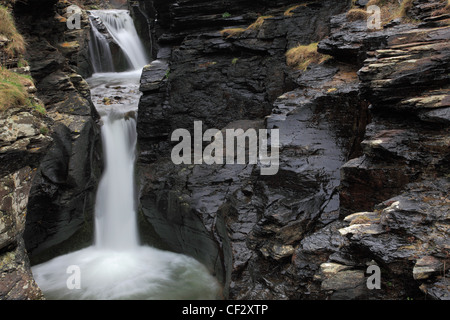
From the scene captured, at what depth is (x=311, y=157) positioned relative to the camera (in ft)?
25.3

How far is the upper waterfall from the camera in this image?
1720 centimetres

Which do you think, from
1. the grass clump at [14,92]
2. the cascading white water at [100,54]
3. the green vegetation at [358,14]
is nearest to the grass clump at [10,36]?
the grass clump at [14,92]

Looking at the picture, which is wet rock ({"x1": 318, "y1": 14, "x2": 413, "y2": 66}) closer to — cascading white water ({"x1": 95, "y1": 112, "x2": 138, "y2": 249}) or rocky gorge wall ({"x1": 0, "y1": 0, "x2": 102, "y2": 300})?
cascading white water ({"x1": 95, "y1": 112, "x2": 138, "y2": 249})

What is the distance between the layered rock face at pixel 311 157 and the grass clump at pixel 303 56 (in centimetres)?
39

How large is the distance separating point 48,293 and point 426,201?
9.14m

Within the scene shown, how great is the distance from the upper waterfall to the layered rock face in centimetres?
521

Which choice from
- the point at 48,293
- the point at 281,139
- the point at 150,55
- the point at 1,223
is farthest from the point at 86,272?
the point at 150,55

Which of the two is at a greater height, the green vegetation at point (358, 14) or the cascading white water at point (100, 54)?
the cascading white water at point (100, 54)

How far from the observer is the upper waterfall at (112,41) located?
56.4 ft

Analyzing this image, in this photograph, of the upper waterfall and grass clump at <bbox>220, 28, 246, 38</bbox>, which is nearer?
grass clump at <bbox>220, 28, 246, 38</bbox>

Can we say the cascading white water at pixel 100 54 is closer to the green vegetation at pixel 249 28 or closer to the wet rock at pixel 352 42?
the green vegetation at pixel 249 28

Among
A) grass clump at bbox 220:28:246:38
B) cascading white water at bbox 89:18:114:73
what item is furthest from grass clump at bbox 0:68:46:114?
cascading white water at bbox 89:18:114:73

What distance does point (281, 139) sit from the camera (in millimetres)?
8203
